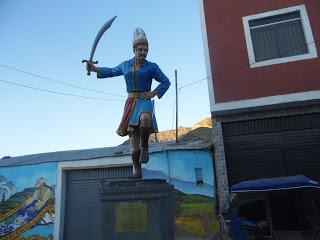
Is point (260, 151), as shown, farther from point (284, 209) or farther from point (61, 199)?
point (61, 199)

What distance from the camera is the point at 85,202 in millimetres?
16656

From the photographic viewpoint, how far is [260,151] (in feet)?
32.3

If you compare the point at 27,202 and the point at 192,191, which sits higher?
the point at 192,191

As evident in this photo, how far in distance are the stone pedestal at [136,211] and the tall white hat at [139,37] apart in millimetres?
2176

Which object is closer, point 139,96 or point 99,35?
point 139,96

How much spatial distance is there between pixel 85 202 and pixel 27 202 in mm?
3135

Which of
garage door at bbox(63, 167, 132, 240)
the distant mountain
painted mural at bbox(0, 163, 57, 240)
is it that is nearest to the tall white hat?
garage door at bbox(63, 167, 132, 240)

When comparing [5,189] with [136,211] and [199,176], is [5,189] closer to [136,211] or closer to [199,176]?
[199,176]

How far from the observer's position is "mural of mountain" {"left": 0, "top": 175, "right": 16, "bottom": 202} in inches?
693

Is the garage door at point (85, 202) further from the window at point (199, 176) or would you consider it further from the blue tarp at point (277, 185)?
the blue tarp at point (277, 185)

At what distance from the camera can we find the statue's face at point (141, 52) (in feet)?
17.7

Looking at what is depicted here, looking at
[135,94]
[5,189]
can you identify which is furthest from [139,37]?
[5,189]

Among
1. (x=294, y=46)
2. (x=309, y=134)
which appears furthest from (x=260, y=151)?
(x=294, y=46)

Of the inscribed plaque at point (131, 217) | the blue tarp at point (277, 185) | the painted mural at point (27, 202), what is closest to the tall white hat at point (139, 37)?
the inscribed plaque at point (131, 217)
